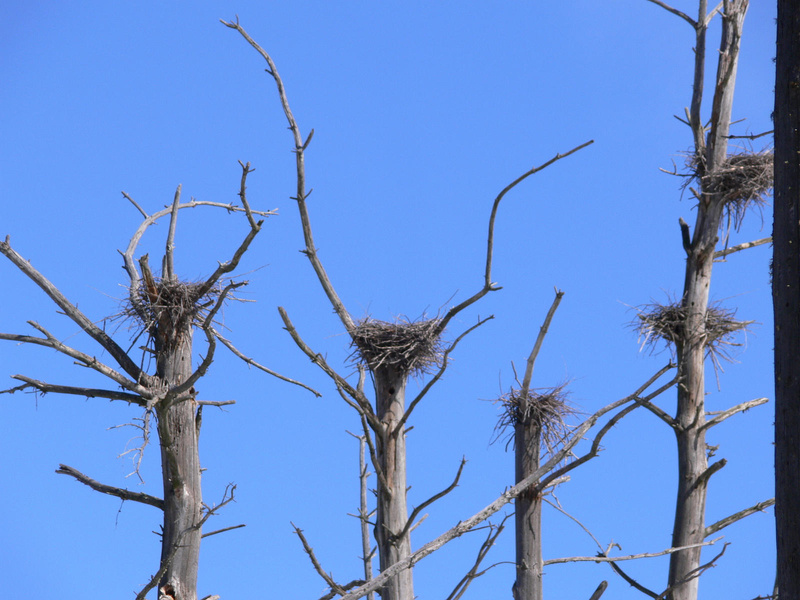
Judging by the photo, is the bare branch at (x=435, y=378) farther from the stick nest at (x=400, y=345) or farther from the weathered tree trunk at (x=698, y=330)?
the weathered tree trunk at (x=698, y=330)

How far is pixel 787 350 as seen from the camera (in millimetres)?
3086

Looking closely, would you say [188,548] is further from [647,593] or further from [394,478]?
[647,593]

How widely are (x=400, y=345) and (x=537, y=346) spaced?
2.92ft

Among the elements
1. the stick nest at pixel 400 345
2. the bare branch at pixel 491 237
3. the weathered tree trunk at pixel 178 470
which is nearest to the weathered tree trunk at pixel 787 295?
the bare branch at pixel 491 237

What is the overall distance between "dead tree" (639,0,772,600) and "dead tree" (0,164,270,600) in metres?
3.43

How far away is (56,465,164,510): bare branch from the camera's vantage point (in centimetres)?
493

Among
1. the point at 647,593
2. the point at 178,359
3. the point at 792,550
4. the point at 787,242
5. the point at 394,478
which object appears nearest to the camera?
the point at 792,550

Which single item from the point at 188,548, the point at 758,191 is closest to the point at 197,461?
the point at 188,548

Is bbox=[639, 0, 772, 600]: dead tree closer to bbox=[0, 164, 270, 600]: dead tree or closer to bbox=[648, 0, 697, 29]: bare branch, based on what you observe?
bbox=[648, 0, 697, 29]: bare branch

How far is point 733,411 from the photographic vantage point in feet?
21.8

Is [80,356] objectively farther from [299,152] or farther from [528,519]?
[528,519]

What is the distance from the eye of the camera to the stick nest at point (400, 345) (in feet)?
15.9

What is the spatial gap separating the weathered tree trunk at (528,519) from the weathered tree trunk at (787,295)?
2.13 meters

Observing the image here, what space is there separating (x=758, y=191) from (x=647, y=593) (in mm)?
3170
